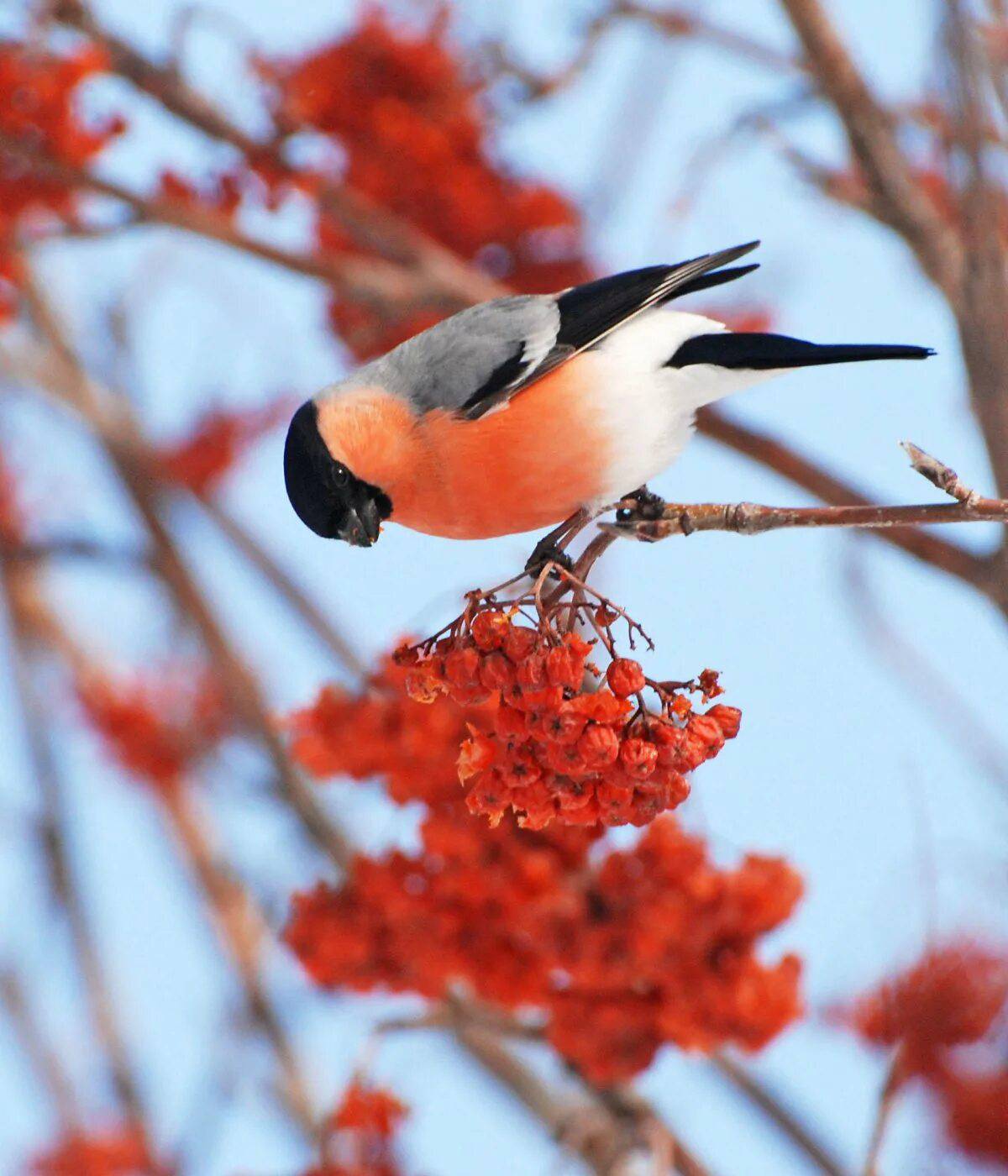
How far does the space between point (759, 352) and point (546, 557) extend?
2.00ft

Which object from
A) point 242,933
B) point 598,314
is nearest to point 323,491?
point 598,314

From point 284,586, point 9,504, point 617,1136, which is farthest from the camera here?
point 9,504

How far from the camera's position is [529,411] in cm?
259

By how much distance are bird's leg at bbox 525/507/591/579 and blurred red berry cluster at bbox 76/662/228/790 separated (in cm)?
267

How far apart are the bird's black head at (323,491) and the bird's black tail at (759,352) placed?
659 mm

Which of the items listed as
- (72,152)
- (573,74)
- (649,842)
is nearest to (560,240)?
(573,74)

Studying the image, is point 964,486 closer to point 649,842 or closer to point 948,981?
point 649,842

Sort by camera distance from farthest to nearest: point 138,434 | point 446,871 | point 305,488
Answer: point 138,434 → point 446,871 → point 305,488

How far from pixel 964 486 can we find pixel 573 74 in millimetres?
2585

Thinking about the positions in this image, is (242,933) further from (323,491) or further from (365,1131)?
(323,491)

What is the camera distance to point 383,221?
3838 millimetres

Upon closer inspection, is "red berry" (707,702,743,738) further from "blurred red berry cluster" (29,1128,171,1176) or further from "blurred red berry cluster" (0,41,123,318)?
"blurred red berry cluster" (29,1128,171,1176)

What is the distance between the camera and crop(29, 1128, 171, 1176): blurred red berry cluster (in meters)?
4.21

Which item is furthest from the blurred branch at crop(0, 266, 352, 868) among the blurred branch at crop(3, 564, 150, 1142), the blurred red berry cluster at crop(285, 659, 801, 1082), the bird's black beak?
the bird's black beak
